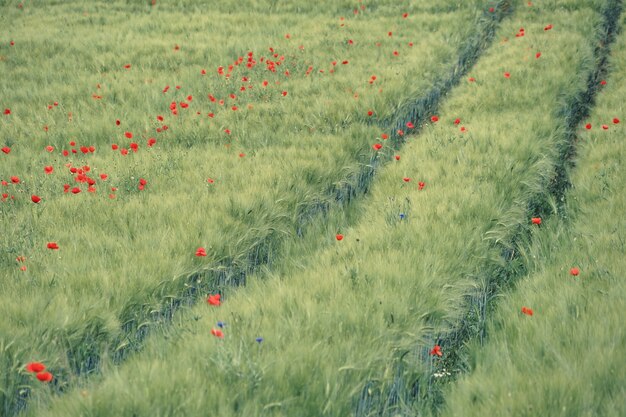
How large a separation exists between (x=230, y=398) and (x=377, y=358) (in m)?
0.87

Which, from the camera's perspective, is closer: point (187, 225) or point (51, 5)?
point (187, 225)

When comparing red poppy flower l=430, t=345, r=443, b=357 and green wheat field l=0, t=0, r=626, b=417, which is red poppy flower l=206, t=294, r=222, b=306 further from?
red poppy flower l=430, t=345, r=443, b=357

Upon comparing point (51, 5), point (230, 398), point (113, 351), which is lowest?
point (113, 351)

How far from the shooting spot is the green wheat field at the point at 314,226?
305 centimetres

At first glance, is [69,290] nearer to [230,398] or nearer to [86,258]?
[86,258]

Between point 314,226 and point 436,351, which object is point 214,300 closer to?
point 436,351

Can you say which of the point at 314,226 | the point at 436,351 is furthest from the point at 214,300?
the point at 314,226

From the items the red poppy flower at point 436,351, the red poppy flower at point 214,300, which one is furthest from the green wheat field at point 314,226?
the red poppy flower at point 214,300

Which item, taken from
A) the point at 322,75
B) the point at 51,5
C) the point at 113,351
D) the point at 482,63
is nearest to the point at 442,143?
the point at 322,75

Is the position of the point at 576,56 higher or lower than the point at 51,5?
lower

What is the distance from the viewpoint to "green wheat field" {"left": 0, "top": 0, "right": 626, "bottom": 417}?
305cm

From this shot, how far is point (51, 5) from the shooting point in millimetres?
14883

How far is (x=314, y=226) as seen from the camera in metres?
5.67

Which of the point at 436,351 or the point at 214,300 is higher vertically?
the point at 214,300
